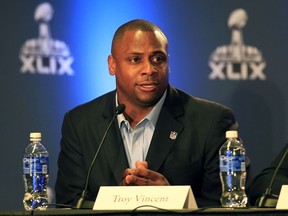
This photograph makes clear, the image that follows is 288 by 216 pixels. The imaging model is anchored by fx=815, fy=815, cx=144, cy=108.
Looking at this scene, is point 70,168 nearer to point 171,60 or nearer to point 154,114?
point 154,114

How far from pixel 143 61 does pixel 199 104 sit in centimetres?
45

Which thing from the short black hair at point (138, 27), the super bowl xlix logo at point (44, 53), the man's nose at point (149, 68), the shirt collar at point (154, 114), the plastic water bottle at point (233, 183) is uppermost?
the short black hair at point (138, 27)

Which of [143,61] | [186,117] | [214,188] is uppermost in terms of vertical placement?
[143,61]

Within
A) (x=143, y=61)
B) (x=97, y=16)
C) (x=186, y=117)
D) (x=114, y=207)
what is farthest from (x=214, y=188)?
(x=97, y=16)

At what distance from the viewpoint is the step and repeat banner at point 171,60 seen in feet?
17.6

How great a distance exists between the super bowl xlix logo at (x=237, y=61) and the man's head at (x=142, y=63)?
2.72 feet

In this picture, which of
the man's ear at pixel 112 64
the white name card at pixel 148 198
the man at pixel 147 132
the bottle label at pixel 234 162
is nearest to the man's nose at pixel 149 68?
the man at pixel 147 132

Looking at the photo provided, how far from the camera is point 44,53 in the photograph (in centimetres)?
535

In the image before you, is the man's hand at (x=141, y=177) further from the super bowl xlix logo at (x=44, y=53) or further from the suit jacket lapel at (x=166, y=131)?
the super bowl xlix logo at (x=44, y=53)

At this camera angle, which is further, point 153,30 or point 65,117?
point 65,117

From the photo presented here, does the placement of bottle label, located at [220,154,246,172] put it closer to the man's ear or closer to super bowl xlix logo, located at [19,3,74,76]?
the man's ear

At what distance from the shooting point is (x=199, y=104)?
16.0ft

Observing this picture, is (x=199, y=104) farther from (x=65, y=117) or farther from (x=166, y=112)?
(x=65, y=117)

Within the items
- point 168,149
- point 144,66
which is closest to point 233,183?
point 168,149
